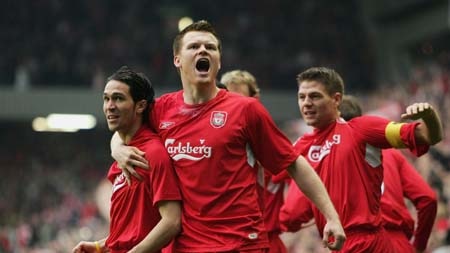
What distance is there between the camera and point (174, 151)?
228 inches

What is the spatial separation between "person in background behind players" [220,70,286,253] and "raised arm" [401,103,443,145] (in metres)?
1.74

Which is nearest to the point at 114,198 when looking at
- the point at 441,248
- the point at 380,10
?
the point at 441,248

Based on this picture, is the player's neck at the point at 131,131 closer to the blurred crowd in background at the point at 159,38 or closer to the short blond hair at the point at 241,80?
the short blond hair at the point at 241,80

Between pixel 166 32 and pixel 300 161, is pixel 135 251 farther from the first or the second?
pixel 166 32

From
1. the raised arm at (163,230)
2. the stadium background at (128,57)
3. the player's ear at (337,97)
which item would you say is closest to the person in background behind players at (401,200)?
the player's ear at (337,97)

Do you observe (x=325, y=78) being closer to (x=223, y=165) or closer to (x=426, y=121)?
(x=426, y=121)

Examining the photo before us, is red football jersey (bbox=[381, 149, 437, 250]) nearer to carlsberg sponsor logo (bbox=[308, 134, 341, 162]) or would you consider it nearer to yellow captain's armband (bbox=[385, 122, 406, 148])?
carlsberg sponsor logo (bbox=[308, 134, 341, 162])

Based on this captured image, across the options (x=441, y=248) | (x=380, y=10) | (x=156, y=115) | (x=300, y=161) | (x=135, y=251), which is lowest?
(x=441, y=248)

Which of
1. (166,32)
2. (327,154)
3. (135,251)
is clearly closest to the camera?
(135,251)

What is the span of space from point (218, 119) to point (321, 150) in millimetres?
1228

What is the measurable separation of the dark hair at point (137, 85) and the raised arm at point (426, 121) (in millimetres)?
1538

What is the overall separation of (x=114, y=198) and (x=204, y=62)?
99 centimetres

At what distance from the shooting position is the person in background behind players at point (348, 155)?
6480 millimetres

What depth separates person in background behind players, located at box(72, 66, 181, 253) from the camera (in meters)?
5.71
